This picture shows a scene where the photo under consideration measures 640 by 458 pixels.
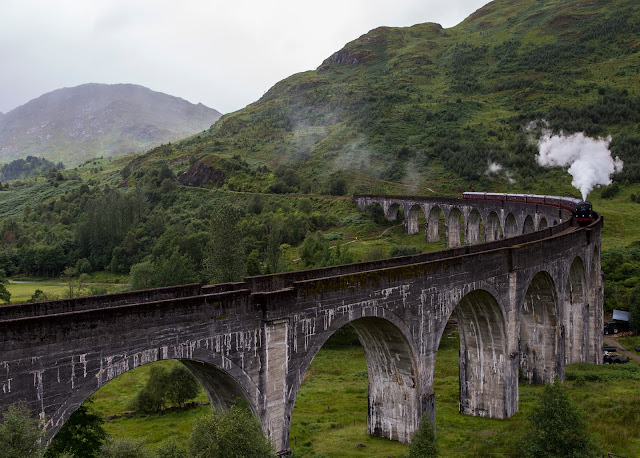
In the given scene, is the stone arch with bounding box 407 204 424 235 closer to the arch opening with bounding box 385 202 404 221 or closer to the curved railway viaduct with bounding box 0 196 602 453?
the arch opening with bounding box 385 202 404 221

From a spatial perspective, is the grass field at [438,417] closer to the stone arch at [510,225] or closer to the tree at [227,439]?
the tree at [227,439]

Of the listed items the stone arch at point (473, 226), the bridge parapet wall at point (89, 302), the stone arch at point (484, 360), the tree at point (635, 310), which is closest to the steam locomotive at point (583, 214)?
the tree at point (635, 310)

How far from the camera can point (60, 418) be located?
13773mm

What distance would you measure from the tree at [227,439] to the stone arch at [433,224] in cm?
6869

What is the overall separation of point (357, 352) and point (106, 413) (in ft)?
73.0

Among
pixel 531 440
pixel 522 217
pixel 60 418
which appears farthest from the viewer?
pixel 522 217

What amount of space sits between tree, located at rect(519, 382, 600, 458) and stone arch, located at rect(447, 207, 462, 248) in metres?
58.7

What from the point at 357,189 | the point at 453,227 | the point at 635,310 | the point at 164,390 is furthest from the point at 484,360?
the point at 357,189

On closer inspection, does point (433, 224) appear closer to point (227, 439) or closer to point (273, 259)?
point (273, 259)

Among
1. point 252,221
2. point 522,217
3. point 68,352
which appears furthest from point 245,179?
point 68,352

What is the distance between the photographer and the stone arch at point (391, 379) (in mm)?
23000

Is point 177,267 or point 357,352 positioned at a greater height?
point 177,267

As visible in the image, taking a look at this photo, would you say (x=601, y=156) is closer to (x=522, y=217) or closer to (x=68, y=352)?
(x=522, y=217)

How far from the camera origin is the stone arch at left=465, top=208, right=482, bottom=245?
244ft
